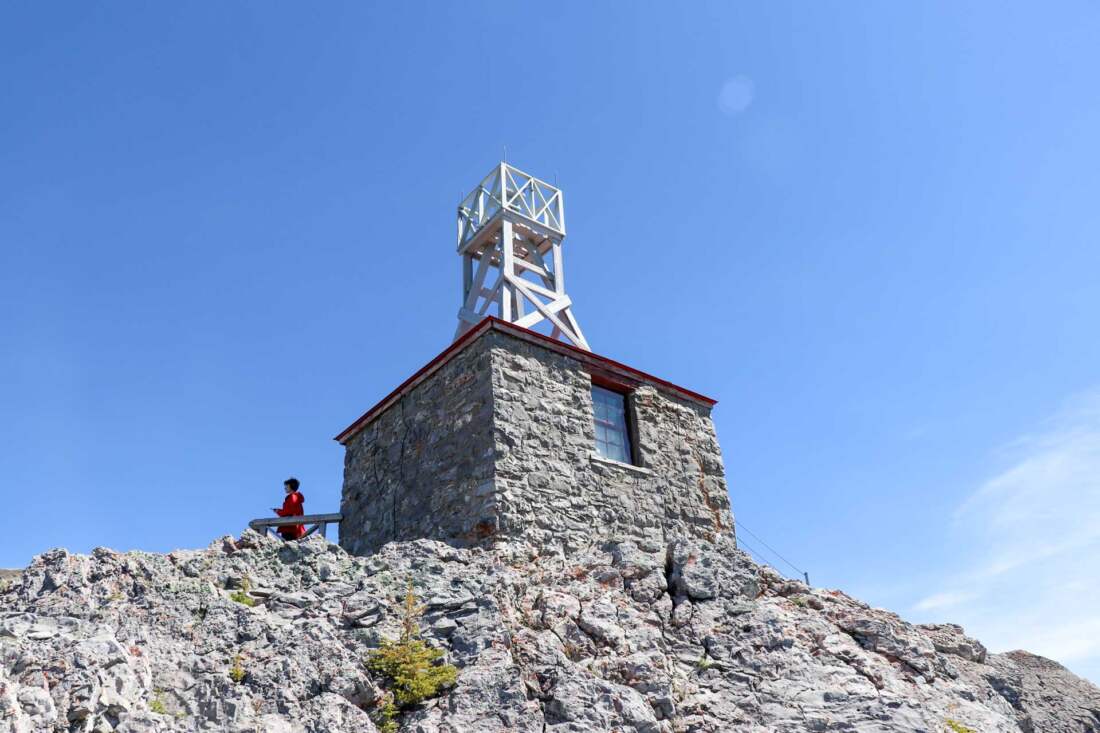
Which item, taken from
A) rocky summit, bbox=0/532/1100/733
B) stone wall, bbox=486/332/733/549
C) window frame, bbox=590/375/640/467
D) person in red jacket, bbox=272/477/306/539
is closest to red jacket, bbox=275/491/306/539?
person in red jacket, bbox=272/477/306/539

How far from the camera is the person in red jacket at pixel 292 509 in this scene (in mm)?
13688

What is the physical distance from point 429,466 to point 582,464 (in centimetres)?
243

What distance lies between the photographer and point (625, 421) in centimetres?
1461

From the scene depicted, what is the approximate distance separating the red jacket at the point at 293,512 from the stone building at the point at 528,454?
114 cm

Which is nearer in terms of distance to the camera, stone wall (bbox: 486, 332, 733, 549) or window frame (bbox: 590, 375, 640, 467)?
stone wall (bbox: 486, 332, 733, 549)

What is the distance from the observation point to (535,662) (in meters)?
8.95

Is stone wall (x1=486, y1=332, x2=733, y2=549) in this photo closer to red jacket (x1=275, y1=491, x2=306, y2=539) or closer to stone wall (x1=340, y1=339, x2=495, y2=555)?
stone wall (x1=340, y1=339, x2=495, y2=555)

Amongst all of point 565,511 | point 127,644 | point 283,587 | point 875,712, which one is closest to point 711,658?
point 875,712

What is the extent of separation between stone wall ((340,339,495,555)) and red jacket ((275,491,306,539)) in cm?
115

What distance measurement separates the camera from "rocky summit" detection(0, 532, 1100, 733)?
7.41 metres

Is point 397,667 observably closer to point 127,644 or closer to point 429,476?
point 127,644

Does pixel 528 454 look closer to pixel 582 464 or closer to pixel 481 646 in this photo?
pixel 582 464

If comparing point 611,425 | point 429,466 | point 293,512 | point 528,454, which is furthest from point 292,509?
point 611,425

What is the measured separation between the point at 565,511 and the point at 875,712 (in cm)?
505
